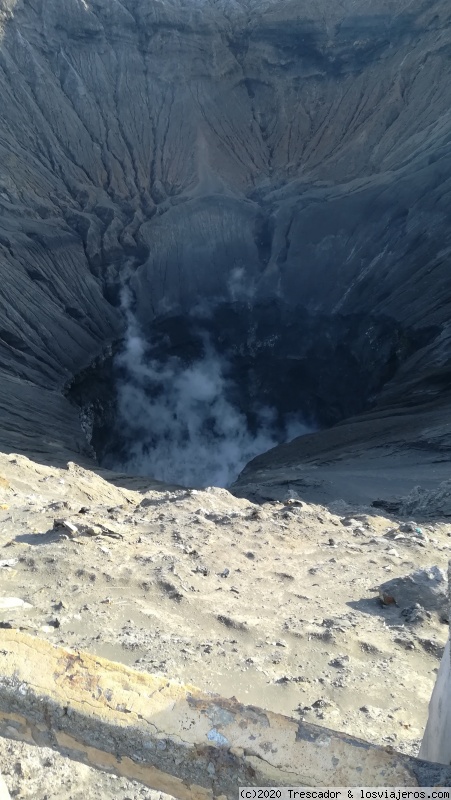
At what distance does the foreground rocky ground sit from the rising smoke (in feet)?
55.6

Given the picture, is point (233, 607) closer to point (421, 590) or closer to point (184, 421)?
point (421, 590)

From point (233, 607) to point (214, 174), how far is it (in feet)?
128

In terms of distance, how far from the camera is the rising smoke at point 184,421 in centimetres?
2616

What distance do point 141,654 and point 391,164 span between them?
33510 millimetres

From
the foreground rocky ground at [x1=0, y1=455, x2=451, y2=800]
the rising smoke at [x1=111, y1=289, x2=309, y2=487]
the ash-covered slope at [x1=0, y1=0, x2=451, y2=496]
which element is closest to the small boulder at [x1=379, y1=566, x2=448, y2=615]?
the foreground rocky ground at [x1=0, y1=455, x2=451, y2=800]

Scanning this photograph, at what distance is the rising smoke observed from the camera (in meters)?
26.2

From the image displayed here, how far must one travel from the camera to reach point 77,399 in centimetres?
2602

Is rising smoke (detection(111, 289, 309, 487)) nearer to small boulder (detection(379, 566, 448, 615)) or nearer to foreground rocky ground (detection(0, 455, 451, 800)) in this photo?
foreground rocky ground (detection(0, 455, 451, 800))

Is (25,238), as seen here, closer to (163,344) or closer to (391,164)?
(163,344)

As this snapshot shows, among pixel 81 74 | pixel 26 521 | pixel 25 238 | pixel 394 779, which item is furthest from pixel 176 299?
pixel 394 779

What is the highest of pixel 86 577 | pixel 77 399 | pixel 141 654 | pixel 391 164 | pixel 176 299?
pixel 391 164

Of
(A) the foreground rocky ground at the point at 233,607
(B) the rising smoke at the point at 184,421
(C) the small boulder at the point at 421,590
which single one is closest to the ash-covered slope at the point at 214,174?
(B) the rising smoke at the point at 184,421

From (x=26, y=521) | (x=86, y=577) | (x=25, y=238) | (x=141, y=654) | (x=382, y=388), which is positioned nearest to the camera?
(x=141, y=654)

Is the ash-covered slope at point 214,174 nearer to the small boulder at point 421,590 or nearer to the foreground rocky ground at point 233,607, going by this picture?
the foreground rocky ground at point 233,607
